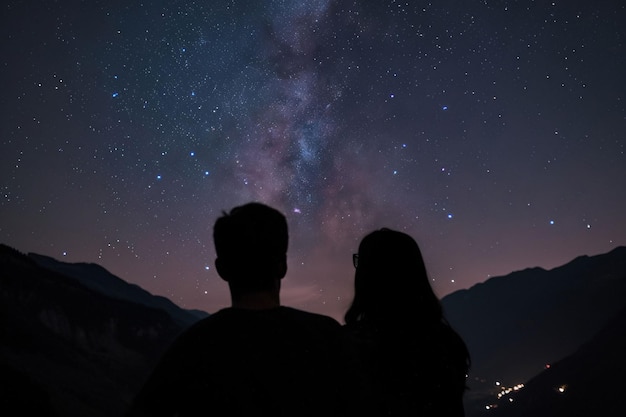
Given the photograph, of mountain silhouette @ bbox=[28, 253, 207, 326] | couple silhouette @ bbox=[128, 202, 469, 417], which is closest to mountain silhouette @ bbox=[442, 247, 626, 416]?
mountain silhouette @ bbox=[28, 253, 207, 326]

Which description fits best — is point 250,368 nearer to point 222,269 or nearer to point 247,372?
point 247,372

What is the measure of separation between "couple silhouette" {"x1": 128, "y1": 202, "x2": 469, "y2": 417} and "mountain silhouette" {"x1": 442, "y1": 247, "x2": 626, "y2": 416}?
99003mm

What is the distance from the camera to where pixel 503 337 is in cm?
16050

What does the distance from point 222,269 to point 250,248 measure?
0.49 ft

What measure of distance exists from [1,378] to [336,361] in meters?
25.6

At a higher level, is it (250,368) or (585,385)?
(250,368)

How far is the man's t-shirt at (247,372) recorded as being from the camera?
138 centimetres

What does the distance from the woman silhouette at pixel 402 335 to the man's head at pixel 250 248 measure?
412mm

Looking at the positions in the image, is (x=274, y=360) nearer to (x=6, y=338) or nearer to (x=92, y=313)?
(x=6, y=338)

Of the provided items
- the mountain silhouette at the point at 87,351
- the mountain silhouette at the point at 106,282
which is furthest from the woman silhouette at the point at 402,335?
the mountain silhouette at the point at 106,282

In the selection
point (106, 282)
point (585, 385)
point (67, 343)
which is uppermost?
point (106, 282)

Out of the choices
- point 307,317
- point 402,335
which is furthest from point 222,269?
point 402,335

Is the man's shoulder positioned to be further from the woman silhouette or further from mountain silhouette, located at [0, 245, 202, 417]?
mountain silhouette, located at [0, 245, 202, 417]

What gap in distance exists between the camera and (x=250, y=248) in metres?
1.64
